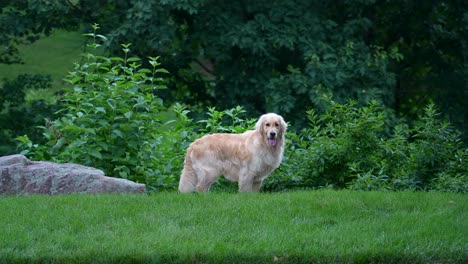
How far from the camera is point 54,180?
33.1ft

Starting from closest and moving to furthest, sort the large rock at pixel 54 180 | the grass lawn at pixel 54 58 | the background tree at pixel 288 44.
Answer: the large rock at pixel 54 180
the background tree at pixel 288 44
the grass lawn at pixel 54 58

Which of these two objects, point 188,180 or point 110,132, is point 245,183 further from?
point 110,132

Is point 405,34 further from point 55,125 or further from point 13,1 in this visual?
point 55,125

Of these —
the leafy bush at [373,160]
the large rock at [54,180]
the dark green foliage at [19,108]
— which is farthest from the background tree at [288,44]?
the large rock at [54,180]

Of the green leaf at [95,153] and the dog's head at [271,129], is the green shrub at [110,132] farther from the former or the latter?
the dog's head at [271,129]

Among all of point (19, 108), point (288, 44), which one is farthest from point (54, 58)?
point (288, 44)

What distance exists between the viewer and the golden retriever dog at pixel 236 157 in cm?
1066

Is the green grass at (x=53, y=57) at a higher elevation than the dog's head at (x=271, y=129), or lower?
lower

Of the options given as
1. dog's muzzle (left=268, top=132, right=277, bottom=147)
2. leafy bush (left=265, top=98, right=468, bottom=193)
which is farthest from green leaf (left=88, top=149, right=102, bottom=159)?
leafy bush (left=265, top=98, right=468, bottom=193)

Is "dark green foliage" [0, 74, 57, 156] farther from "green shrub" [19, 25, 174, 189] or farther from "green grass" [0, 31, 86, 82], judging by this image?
"green grass" [0, 31, 86, 82]

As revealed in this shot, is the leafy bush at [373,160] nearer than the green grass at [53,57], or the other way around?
the leafy bush at [373,160]

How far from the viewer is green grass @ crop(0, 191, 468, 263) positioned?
732 centimetres

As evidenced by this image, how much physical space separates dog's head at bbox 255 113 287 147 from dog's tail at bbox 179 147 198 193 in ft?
3.35

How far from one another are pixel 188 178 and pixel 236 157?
706 millimetres
